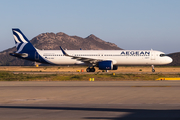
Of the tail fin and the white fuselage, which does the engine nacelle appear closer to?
the white fuselage

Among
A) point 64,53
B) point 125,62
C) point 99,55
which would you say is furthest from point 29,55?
point 125,62

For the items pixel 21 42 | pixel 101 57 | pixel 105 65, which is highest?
pixel 21 42

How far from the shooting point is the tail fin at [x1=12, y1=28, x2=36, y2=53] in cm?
5618

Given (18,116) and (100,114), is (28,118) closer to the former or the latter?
(18,116)

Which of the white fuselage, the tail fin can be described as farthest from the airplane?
the tail fin

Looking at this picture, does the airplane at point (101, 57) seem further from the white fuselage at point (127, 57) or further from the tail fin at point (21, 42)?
the tail fin at point (21, 42)

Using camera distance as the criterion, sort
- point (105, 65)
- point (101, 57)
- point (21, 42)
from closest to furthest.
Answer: point (105, 65) < point (101, 57) < point (21, 42)

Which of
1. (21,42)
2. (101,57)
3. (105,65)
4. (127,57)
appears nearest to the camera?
(105,65)

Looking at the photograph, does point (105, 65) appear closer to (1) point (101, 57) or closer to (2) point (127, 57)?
(1) point (101, 57)

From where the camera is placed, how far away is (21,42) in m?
57.0

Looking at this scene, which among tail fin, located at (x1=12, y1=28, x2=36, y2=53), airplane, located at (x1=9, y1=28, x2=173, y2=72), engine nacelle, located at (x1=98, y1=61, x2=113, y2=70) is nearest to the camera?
engine nacelle, located at (x1=98, y1=61, x2=113, y2=70)

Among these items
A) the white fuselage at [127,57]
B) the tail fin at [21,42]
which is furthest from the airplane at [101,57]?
the tail fin at [21,42]

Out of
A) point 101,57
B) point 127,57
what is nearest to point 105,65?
point 101,57

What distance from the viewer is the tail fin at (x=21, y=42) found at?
5618 cm
